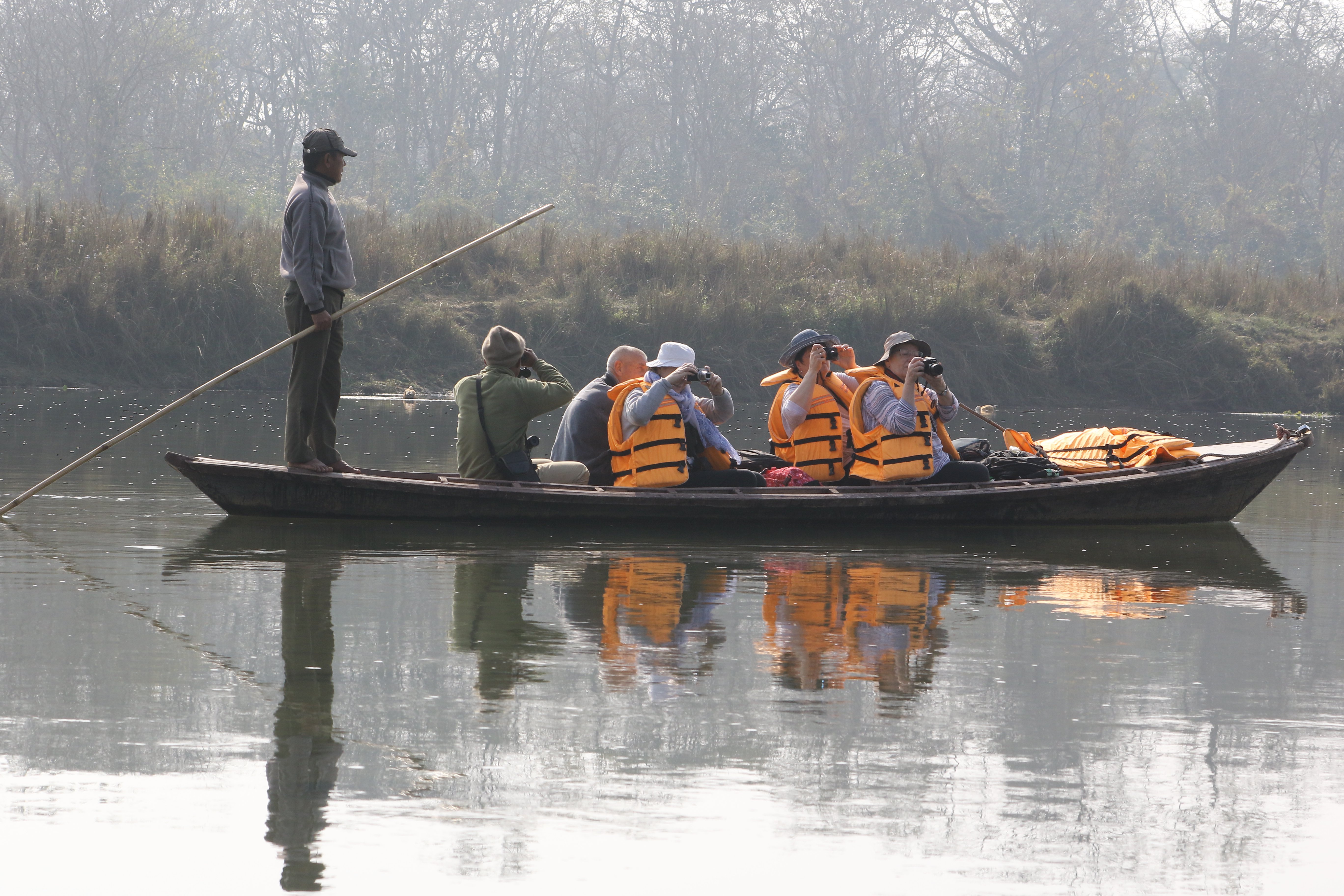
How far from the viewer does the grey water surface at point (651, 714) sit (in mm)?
3459

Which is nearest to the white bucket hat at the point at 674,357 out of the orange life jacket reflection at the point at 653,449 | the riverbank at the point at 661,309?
the orange life jacket reflection at the point at 653,449

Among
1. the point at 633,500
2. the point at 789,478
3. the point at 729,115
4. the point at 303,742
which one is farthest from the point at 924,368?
the point at 729,115

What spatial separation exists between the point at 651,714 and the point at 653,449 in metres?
3.59

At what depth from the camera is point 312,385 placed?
798 cm

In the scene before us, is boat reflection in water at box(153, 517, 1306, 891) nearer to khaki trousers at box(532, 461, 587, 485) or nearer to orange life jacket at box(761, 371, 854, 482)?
khaki trousers at box(532, 461, 587, 485)

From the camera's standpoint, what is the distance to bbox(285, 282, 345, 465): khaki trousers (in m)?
7.96

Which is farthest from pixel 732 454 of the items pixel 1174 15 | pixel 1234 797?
pixel 1174 15

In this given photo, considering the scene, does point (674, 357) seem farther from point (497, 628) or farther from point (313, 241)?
point (497, 628)

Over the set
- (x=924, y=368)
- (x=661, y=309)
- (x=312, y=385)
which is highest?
(x=661, y=309)

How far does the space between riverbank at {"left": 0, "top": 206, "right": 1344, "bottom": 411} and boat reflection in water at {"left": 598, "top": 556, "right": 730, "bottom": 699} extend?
43.2ft

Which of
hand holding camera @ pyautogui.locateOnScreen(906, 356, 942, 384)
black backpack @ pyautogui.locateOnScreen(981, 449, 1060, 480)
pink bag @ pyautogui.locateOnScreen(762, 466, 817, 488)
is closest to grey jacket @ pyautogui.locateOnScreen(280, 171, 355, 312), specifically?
pink bag @ pyautogui.locateOnScreen(762, 466, 817, 488)

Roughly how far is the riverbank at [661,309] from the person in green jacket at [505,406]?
38.5ft

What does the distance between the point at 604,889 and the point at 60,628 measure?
3010 millimetres

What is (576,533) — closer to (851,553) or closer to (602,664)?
(851,553)
